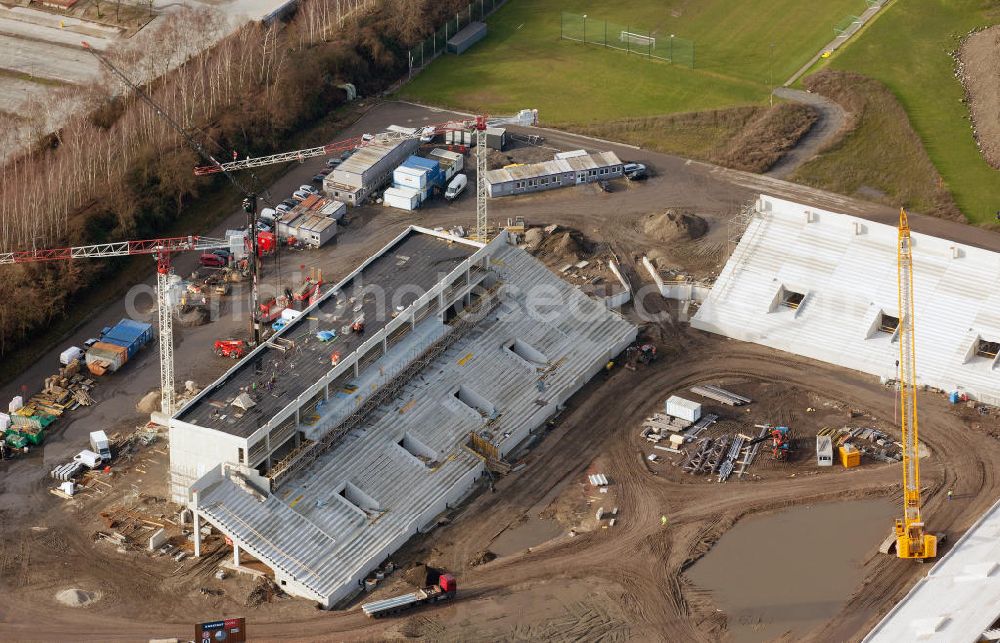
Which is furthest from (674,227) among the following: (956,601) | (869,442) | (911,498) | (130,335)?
(956,601)

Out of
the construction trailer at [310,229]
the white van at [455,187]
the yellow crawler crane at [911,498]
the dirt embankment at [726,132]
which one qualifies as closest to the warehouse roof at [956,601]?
the yellow crawler crane at [911,498]

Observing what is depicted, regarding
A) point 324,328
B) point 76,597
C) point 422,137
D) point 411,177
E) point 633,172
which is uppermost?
point 324,328

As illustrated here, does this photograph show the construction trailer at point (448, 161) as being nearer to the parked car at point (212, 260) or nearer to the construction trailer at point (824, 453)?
the parked car at point (212, 260)

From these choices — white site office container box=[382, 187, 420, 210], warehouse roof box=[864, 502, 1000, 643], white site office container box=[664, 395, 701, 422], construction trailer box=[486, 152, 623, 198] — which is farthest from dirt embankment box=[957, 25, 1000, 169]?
warehouse roof box=[864, 502, 1000, 643]

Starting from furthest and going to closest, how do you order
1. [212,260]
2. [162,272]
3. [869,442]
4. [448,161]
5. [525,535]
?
[448,161]
[212,260]
[869,442]
[162,272]
[525,535]

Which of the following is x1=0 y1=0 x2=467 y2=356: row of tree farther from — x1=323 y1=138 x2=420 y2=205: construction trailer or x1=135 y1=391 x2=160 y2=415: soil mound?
x1=135 y1=391 x2=160 y2=415: soil mound

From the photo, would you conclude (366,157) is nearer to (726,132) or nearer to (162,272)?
(726,132)

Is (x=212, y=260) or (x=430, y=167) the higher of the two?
(x=430, y=167)
